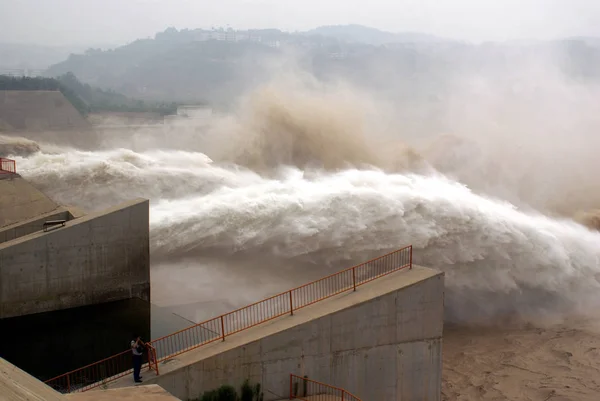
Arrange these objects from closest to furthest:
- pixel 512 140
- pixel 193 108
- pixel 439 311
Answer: pixel 439 311
pixel 512 140
pixel 193 108

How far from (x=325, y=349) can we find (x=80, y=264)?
8.99 meters

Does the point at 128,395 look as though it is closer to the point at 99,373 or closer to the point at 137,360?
the point at 137,360

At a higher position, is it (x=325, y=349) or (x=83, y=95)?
(x=83, y=95)

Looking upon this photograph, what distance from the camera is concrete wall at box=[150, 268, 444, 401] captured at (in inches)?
516

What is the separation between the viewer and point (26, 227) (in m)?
20.1

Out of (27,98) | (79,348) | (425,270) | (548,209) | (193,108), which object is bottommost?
(79,348)

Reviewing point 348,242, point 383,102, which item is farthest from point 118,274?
point 383,102

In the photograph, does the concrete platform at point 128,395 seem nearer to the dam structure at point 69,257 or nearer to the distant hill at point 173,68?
the dam structure at point 69,257

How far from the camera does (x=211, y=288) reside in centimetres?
2117

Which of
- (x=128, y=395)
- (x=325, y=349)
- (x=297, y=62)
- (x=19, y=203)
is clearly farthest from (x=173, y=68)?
(x=128, y=395)

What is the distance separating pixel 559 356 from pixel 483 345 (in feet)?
7.02

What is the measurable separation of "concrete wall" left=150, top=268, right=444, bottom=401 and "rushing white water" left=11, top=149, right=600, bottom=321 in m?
4.93

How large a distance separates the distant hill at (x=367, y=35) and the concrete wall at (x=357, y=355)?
7686 centimetres

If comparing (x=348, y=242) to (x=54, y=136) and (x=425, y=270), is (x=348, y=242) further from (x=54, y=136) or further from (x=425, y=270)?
(x=54, y=136)
